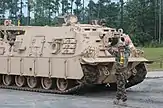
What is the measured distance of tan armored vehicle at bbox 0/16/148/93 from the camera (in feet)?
63.8

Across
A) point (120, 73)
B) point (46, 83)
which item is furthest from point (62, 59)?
point (120, 73)

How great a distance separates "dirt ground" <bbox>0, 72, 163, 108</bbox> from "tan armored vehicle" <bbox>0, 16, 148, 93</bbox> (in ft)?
2.22

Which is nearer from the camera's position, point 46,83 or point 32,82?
point 46,83

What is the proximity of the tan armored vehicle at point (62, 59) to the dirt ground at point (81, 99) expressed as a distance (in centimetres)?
68

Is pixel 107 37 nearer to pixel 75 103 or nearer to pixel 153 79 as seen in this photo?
pixel 75 103

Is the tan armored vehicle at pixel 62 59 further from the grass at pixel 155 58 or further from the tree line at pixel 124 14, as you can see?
the tree line at pixel 124 14

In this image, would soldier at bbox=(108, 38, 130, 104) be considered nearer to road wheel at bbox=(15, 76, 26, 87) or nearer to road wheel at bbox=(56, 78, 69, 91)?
road wheel at bbox=(56, 78, 69, 91)

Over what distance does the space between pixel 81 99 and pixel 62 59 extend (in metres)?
2.78

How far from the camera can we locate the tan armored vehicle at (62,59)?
765 inches

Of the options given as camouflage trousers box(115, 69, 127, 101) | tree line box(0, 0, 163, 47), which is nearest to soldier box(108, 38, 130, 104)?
camouflage trousers box(115, 69, 127, 101)

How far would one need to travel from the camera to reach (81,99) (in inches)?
707

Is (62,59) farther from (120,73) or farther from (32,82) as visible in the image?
(120,73)

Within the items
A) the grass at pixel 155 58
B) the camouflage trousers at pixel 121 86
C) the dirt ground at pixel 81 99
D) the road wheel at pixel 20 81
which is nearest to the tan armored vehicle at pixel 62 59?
the road wheel at pixel 20 81

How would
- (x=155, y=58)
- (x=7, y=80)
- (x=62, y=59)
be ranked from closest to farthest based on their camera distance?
(x=62, y=59) → (x=7, y=80) → (x=155, y=58)
